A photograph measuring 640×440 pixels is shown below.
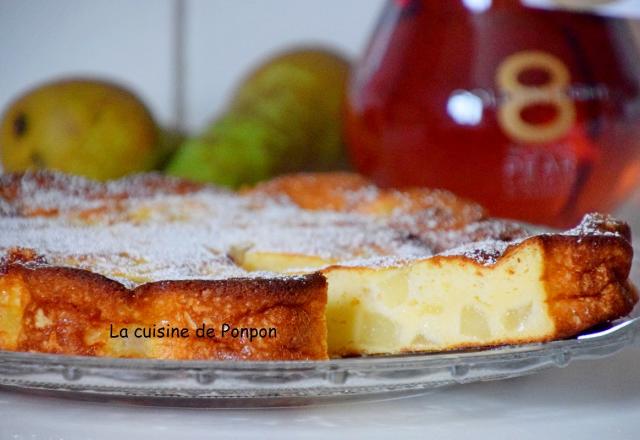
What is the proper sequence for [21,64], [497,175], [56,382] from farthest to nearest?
[21,64], [497,175], [56,382]

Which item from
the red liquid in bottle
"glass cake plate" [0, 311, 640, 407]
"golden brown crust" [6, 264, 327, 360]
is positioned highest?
the red liquid in bottle

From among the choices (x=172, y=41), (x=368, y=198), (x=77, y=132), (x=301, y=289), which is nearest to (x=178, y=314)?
(x=301, y=289)

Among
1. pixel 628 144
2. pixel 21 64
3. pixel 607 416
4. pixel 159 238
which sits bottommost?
pixel 607 416

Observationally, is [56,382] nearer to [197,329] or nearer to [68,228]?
[197,329]

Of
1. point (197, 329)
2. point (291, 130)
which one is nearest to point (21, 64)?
point (291, 130)

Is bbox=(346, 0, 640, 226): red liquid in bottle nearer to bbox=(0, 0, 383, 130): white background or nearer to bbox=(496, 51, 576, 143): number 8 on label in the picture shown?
bbox=(496, 51, 576, 143): number 8 on label

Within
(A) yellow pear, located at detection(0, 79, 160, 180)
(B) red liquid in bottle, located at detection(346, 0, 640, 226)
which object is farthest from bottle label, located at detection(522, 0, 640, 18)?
(A) yellow pear, located at detection(0, 79, 160, 180)

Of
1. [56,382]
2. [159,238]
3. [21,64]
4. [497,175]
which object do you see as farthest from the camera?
[21,64]

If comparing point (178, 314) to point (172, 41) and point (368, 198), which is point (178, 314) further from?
point (172, 41)
